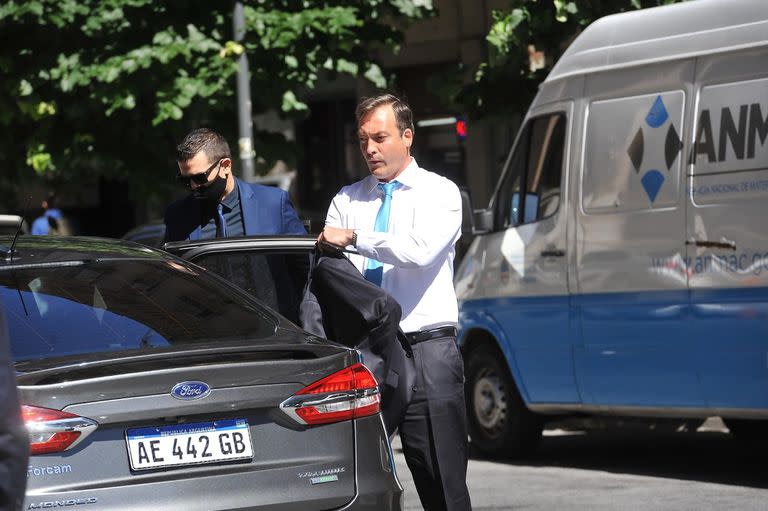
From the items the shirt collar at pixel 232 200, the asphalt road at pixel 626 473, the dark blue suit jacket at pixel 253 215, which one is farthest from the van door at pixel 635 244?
the shirt collar at pixel 232 200

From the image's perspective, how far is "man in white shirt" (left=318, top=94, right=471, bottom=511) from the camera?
5.36 m

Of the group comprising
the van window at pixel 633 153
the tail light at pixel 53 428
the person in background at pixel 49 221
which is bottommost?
the person in background at pixel 49 221

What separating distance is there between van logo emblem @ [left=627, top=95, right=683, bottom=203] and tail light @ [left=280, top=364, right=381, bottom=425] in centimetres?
426

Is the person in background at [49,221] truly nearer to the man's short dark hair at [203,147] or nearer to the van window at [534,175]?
the van window at [534,175]

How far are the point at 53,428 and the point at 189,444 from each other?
0.41m

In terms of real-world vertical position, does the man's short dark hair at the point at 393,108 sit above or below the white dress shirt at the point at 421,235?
above

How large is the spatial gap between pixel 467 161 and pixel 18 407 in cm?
1733

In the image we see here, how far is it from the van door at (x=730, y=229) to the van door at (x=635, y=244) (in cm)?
12

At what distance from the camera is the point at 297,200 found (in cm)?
2298

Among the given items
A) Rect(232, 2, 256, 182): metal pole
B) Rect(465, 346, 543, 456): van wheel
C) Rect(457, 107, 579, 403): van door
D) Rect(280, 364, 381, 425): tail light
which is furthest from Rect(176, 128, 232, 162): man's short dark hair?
Rect(232, 2, 256, 182): metal pole

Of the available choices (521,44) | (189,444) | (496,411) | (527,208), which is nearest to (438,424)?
(189,444)

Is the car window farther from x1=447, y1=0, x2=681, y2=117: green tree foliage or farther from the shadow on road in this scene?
x1=447, y1=0, x2=681, y2=117: green tree foliage

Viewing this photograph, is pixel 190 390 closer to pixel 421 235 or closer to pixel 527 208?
pixel 421 235

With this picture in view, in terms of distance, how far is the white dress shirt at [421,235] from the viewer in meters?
5.29
